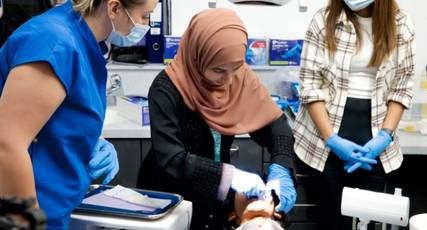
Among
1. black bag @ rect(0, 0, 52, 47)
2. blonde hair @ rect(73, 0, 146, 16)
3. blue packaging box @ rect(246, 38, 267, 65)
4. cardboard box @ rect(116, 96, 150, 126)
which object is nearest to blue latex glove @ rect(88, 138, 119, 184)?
blonde hair @ rect(73, 0, 146, 16)

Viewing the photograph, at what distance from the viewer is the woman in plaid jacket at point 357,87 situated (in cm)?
211

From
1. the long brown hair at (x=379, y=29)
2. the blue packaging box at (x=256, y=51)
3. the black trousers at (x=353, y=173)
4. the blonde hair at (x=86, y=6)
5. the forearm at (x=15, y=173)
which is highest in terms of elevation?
the blonde hair at (x=86, y=6)

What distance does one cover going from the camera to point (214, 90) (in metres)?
1.83

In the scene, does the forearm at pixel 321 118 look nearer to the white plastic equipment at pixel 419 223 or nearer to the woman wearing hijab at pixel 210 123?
the woman wearing hijab at pixel 210 123

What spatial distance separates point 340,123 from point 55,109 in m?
1.33

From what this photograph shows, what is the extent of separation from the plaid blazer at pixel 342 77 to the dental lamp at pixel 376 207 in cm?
77

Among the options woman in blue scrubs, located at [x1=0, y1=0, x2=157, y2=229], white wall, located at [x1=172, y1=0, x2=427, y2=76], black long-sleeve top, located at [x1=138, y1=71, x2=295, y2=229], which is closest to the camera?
woman in blue scrubs, located at [x1=0, y1=0, x2=157, y2=229]

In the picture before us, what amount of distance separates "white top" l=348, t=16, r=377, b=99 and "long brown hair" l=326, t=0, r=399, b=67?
19 millimetres

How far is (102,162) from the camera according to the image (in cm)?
161

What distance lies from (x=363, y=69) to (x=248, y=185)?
812 millimetres

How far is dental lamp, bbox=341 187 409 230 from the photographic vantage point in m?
1.36

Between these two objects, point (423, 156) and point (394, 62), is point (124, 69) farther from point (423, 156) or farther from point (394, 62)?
point (423, 156)

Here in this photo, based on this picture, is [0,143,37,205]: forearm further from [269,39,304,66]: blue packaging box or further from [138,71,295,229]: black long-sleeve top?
[269,39,304,66]: blue packaging box

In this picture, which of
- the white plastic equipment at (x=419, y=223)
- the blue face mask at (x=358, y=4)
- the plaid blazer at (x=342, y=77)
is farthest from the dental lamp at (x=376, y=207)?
the blue face mask at (x=358, y=4)
